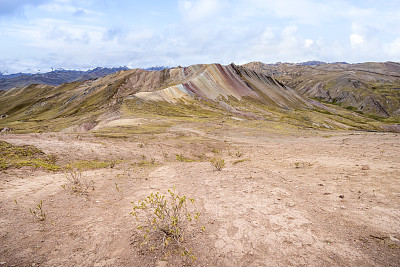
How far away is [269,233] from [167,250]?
3.07m

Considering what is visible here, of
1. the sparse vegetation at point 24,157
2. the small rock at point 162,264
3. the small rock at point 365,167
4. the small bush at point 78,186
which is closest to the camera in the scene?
the small rock at point 162,264

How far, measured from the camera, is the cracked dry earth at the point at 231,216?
526 cm

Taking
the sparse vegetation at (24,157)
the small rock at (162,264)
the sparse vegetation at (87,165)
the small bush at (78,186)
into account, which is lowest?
the small rock at (162,264)

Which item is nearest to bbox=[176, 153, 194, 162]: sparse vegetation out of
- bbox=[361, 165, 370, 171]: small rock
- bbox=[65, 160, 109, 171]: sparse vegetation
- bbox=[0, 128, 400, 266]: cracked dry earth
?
bbox=[0, 128, 400, 266]: cracked dry earth

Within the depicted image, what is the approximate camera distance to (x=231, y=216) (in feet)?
23.9

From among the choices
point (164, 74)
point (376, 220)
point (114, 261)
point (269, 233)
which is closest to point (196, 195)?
point (269, 233)

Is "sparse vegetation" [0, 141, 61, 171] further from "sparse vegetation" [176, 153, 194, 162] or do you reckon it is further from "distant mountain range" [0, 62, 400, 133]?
"distant mountain range" [0, 62, 400, 133]

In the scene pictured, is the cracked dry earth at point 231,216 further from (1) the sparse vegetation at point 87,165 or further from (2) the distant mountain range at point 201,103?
(2) the distant mountain range at point 201,103

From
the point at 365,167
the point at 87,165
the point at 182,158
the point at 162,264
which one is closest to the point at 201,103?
the point at 182,158

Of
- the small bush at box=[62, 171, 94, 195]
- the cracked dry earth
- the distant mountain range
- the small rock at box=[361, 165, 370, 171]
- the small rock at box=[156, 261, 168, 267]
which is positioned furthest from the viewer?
the distant mountain range

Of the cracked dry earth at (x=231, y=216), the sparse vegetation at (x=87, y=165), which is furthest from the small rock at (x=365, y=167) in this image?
the sparse vegetation at (x=87, y=165)

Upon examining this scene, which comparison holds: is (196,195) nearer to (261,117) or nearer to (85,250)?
(85,250)

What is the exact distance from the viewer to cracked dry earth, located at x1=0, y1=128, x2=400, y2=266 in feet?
17.3

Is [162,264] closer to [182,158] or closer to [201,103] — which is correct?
[182,158]
